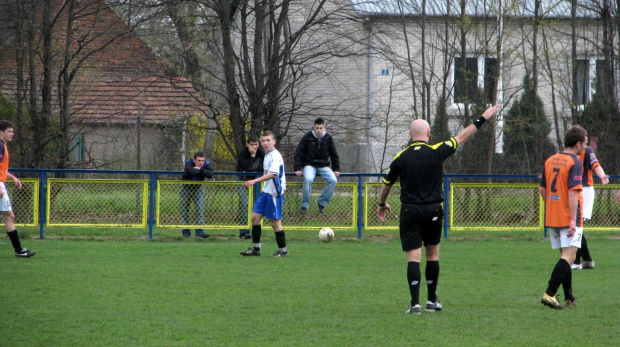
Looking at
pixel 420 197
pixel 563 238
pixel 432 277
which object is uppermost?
pixel 420 197

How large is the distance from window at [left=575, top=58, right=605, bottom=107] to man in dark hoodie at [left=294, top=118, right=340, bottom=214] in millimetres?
9194

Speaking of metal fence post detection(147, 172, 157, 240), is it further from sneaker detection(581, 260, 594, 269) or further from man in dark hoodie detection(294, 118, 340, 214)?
sneaker detection(581, 260, 594, 269)

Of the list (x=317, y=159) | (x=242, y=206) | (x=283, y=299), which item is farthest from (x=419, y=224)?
(x=242, y=206)

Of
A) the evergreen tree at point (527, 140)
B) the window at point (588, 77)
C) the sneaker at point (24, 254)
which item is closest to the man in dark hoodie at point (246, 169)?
the sneaker at point (24, 254)

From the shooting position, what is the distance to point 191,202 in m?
15.0

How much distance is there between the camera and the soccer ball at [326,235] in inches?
570

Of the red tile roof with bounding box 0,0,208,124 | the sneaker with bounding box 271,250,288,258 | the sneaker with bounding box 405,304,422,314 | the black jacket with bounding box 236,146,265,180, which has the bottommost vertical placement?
the sneaker with bounding box 271,250,288,258

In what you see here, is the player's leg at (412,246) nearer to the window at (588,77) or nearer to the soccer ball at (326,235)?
the soccer ball at (326,235)

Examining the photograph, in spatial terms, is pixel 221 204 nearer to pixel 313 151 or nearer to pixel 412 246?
pixel 313 151

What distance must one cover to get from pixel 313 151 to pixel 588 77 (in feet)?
34.4

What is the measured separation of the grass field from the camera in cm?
599

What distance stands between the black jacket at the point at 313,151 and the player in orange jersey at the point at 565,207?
712 centimetres

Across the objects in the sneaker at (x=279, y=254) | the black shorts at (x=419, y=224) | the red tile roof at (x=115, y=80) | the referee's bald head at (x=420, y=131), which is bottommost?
the sneaker at (x=279, y=254)

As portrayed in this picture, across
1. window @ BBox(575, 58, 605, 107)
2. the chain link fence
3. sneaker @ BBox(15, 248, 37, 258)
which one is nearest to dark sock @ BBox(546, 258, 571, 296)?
sneaker @ BBox(15, 248, 37, 258)
